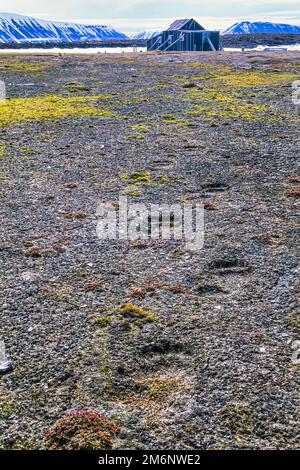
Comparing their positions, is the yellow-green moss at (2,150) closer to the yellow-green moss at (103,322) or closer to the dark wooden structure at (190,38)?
the yellow-green moss at (103,322)

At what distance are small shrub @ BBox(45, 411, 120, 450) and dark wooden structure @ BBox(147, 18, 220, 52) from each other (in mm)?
125716

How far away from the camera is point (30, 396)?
21.8 ft

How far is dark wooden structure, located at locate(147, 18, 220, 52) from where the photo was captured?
12144 centimetres

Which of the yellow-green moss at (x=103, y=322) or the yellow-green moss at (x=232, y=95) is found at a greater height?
the yellow-green moss at (x=232, y=95)

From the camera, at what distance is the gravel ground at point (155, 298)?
20.8 ft

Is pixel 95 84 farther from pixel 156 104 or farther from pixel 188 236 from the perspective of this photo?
pixel 188 236

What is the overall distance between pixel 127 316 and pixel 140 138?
580 inches

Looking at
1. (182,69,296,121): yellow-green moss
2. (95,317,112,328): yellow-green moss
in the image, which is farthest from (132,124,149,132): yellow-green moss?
(95,317,112,328): yellow-green moss

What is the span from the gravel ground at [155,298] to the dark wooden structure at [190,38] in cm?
11031

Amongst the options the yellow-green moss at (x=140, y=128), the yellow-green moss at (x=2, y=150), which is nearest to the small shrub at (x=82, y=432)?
the yellow-green moss at (x=2, y=150)

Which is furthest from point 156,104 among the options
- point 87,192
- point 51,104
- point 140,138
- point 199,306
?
point 199,306

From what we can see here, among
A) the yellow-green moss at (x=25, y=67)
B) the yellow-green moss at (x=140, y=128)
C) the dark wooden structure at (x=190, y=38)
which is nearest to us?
the yellow-green moss at (x=140, y=128)

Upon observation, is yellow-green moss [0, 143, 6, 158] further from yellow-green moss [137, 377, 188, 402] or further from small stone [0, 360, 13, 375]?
yellow-green moss [137, 377, 188, 402]

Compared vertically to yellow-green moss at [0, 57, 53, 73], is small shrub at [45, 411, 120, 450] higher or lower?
lower
